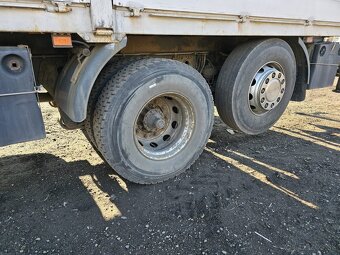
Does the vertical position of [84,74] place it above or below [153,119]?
above

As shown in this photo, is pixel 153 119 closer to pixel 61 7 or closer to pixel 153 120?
pixel 153 120

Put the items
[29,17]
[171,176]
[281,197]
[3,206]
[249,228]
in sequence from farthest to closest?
[171,176] < [281,197] < [3,206] < [249,228] < [29,17]

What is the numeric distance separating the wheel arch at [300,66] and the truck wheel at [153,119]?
1.74 meters

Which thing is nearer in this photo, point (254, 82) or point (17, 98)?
point (17, 98)

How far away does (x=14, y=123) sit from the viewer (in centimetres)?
200

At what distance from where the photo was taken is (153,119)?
9.38ft

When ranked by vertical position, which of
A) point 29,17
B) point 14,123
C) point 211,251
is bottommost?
point 211,251

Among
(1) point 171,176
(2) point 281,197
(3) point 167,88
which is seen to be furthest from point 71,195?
(2) point 281,197

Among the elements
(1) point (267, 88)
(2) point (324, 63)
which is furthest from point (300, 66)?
(1) point (267, 88)

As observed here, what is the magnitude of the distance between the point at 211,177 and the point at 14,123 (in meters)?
1.92

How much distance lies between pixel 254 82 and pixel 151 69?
153 cm

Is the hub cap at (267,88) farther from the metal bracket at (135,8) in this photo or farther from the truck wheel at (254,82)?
the metal bracket at (135,8)

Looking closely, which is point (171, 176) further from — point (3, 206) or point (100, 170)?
point (3, 206)

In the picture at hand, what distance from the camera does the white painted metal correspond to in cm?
185
